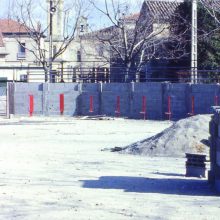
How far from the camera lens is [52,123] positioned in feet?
111

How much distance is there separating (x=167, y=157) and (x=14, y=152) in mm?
4589

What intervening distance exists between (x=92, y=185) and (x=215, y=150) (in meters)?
2.43

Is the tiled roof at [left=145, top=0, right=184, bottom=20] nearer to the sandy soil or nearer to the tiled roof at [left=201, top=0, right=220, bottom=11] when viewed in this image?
the tiled roof at [left=201, top=0, right=220, bottom=11]

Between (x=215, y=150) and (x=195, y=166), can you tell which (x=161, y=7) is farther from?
(x=215, y=150)

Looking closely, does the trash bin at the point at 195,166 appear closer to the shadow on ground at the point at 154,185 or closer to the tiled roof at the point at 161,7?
the shadow on ground at the point at 154,185

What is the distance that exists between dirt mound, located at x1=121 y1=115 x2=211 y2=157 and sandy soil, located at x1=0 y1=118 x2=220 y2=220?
527mm

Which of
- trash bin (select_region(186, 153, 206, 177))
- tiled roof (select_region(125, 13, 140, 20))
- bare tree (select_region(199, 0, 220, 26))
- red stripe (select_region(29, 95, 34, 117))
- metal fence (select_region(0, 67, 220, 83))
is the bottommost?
trash bin (select_region(186, 153, 206, 177))

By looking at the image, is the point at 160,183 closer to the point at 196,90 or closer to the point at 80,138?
the point at 80,138

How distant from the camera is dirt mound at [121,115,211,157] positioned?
18266 millimetres

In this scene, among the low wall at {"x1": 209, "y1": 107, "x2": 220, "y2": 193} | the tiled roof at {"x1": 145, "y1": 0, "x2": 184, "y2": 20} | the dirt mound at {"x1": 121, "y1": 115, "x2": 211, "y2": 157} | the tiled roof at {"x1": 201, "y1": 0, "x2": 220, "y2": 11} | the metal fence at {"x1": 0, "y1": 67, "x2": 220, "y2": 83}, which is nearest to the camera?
the low wall at {"x1": 209, "y1": 107, "x2": 220, "y2": 193}

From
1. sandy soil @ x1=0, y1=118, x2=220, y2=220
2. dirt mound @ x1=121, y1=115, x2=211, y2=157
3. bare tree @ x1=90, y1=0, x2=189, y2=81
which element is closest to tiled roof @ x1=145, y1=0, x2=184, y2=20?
bare tree @ x1=90, y1=0, x2=189, y2=81

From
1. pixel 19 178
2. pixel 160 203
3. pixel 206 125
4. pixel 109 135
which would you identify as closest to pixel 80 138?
pixel 109 135

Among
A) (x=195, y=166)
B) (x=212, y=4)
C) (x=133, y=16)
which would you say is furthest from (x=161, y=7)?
(x=195, y=166)

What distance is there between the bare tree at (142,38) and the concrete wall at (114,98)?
695cm
